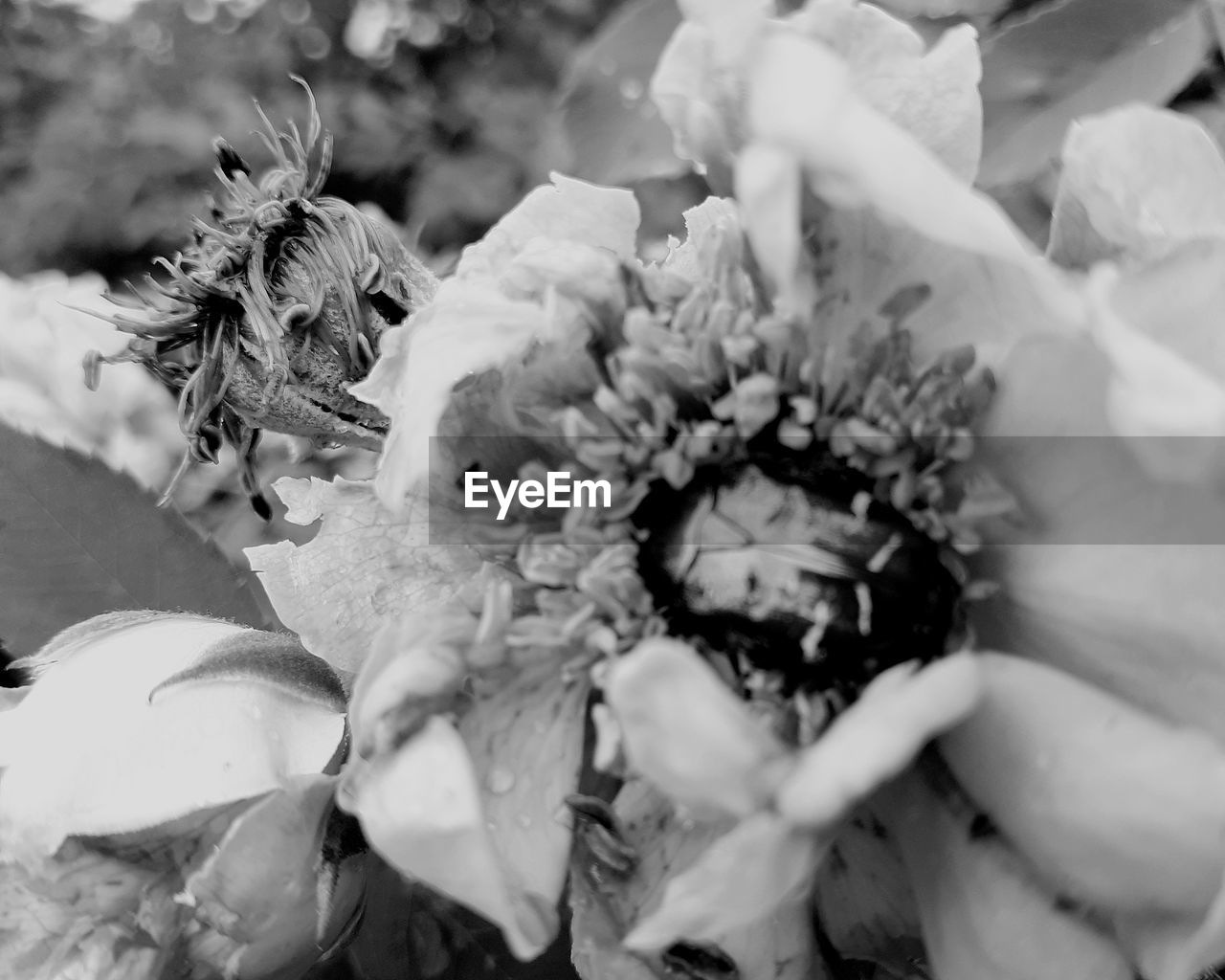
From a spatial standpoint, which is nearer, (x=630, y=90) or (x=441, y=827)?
(x=441, y=827)

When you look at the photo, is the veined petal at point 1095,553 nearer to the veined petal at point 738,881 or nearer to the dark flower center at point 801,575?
the dark flower center at point 801,575

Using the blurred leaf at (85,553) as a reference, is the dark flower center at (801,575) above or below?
above

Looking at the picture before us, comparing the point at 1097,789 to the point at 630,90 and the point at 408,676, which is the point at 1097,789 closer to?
the point at 408,676

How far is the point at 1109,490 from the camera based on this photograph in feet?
1.95

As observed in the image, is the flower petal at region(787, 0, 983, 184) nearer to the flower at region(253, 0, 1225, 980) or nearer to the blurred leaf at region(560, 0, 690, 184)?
the flower at region(253, 0, 1225, 980)

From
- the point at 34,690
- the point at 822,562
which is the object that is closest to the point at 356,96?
the point at 34,690

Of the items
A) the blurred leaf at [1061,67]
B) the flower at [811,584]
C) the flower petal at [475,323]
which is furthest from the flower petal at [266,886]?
the blurred leaf at [1061,67]

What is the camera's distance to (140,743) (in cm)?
71

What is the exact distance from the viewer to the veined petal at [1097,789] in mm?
509

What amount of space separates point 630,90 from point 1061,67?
0.46m

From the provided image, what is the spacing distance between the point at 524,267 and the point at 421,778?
0.93 ft

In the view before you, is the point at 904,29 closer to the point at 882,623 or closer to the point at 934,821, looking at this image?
the point at 882,623

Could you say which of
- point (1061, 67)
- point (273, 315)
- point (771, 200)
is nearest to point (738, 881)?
point (771, 200)

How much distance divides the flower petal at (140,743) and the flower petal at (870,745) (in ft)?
1.13
